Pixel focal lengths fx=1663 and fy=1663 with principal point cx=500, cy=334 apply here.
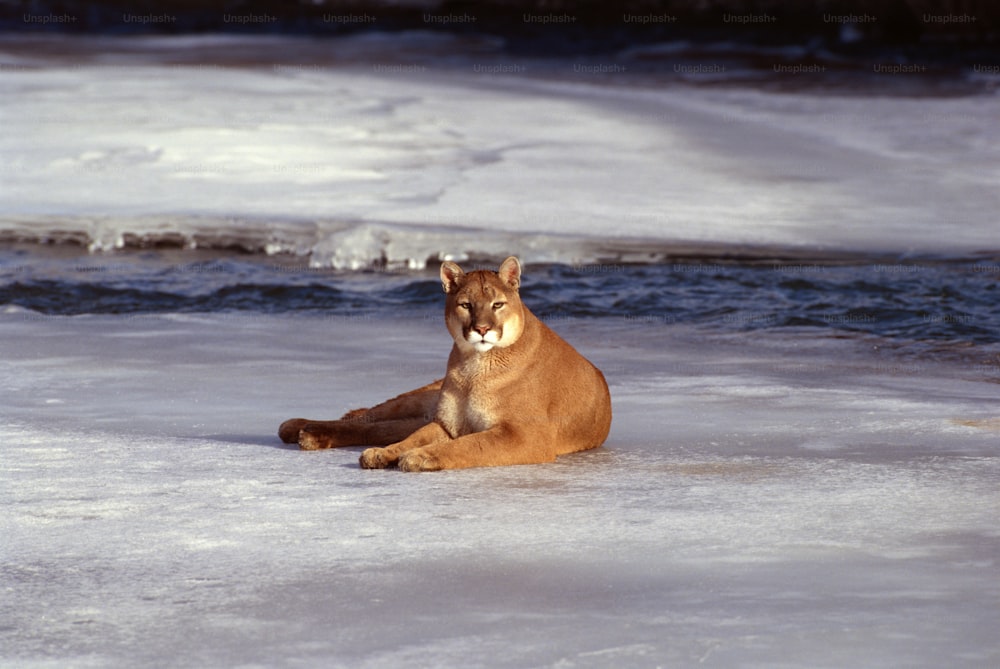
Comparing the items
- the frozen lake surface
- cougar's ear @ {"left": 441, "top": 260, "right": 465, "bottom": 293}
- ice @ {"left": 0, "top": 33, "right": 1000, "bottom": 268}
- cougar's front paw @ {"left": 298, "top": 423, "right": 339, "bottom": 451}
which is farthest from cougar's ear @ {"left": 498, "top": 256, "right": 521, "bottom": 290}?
ice @ {"left": 0, "top": 33, "right": 1000, "bottom": 268}

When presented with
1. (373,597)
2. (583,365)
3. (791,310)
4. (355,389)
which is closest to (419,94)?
(791,310)

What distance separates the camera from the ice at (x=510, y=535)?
3.39m

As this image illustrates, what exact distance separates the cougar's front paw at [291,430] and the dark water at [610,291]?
159 inches

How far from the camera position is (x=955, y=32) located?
25.8 m

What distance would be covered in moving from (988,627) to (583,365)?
88.2 inches

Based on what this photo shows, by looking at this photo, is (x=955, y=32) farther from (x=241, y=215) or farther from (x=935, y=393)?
(x=935, y=393)

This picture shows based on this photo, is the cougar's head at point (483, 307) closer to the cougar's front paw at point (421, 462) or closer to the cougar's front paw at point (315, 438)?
the cougar's front paw at point (421, 462)

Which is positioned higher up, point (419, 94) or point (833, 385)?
point (419, 94)

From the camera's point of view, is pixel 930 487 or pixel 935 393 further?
pixel 935 393

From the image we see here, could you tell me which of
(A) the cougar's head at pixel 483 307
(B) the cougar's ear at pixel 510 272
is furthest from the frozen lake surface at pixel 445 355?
(B) the cougar's ear at pixel 510 272

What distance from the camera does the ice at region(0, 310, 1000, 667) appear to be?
339 cm

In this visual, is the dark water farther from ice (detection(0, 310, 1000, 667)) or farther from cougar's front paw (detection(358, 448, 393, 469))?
cougar's front paw (detection(358, 448, 393, 469))

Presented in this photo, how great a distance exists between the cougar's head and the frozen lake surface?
433 mm

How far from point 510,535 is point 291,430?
1.56 m
